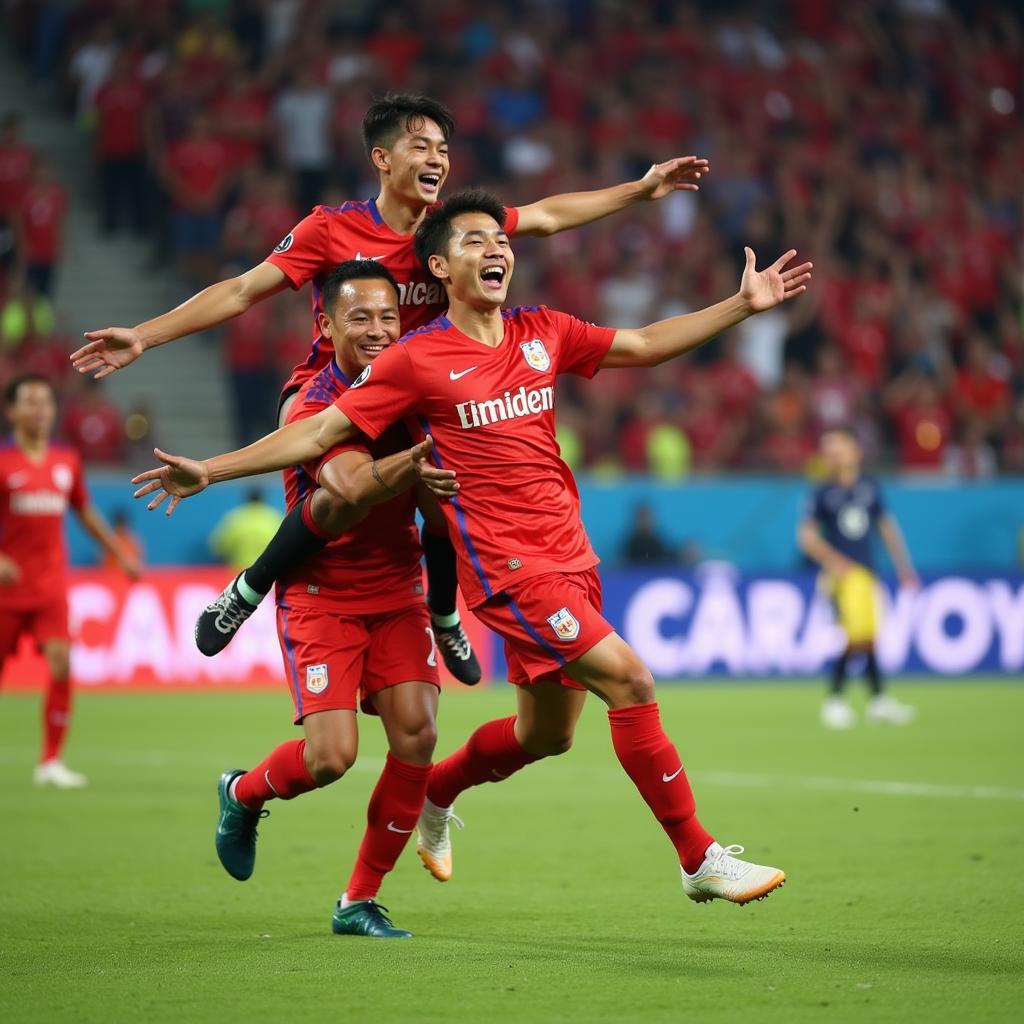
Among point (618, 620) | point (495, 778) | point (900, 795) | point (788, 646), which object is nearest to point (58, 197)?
point (618, 620)

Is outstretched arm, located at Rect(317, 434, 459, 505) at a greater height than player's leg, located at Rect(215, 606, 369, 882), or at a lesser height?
greater

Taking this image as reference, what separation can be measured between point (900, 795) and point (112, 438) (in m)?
9.97

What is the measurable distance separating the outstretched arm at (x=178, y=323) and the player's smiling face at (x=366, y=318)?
0.31m

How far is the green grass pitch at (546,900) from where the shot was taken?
5.34 metres

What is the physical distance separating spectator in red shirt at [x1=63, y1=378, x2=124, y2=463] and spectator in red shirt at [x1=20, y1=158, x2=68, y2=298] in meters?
2.07

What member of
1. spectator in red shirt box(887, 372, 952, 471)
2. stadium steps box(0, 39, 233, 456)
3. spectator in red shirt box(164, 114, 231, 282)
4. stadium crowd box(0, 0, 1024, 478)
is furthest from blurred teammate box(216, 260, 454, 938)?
spectator in red shirt box(887, 372, 952, 471)

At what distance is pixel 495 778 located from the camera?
7156 millimetres

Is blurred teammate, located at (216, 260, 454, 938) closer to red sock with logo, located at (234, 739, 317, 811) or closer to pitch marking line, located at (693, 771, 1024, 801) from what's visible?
red sock with logo, located at (234, 739, 317, 811)

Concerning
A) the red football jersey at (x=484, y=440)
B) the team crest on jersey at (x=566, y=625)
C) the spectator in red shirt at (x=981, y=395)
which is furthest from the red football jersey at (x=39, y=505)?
the spectator in red shirt at (x=981, y=395)

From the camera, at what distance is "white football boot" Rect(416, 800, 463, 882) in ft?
23.8

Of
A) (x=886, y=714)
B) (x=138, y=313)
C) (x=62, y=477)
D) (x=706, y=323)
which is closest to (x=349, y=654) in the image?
(x=706, y=323)

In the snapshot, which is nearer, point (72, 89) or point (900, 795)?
point (900, 795)

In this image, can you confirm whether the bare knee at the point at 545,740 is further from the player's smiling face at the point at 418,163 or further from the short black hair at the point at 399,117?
the short black hair at the point at 399,117

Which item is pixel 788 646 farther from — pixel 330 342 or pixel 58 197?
pixel 330 342
